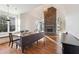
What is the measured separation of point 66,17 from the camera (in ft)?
8.10

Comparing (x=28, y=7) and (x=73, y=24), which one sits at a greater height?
(x=28, y=7)

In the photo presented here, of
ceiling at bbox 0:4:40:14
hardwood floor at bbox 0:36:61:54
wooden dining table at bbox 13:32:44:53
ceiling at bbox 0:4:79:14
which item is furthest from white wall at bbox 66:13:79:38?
ceiling at bbox 0:4:40:14

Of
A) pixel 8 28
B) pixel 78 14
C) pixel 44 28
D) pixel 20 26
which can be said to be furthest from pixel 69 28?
pixel 8 28

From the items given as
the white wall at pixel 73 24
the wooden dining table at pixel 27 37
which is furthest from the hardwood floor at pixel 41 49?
the white wall at pixel 73 24

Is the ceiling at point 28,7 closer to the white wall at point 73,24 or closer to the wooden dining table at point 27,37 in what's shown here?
the white wall at point 73,24

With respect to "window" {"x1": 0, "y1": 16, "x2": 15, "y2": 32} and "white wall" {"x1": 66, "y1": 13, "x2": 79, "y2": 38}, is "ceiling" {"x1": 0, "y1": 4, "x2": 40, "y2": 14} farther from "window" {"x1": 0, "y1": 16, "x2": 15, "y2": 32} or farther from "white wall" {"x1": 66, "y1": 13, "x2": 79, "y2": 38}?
"white wall" {"x1": 66, "y1": 13, "x2": 79, "y2": 38}

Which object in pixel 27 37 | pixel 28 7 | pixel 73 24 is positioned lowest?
pixel 27 37

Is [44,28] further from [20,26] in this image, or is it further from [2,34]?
[2,34]

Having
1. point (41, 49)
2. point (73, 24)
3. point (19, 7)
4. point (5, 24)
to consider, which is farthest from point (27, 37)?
point (73, 24)

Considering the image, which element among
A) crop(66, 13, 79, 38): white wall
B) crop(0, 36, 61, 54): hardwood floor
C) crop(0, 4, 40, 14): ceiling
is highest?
crop(0, 4, 40, 14): ceiling

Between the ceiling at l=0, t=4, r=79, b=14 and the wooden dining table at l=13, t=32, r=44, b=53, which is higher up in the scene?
the ceiling at l=0, t=4, r=79, b=14

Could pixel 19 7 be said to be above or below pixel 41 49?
above

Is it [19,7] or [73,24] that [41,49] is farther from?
[19,7]

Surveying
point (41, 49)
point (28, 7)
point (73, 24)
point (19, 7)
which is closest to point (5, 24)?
point (19, 7)
